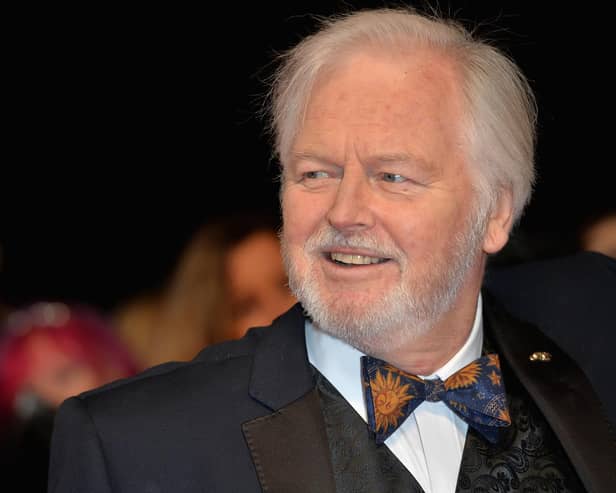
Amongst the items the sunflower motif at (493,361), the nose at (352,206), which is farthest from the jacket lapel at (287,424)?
the sunflower motif at (493,361)

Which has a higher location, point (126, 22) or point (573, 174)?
point (126, 22)

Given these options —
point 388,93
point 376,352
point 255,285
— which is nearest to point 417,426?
point 376,352

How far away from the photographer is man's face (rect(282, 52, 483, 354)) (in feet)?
8.83

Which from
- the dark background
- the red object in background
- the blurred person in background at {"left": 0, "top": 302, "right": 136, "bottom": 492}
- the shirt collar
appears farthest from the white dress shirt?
the dark background

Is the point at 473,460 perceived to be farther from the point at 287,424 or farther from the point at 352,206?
the point at 352,206

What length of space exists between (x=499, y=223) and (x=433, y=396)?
0.48 m

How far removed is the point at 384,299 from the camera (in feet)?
8.84

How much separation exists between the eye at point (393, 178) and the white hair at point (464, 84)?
0.68 ft

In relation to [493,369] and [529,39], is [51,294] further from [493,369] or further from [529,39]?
[493,369]

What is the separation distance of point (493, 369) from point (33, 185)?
13.3 feet

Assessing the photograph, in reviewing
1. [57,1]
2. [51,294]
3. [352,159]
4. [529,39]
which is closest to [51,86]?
[57,1]

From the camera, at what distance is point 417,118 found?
2746mm

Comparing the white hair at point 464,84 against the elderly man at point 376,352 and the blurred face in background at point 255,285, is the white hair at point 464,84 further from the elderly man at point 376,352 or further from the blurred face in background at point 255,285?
the blurred face in background at point 255,285

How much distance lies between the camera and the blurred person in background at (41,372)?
3770 millimetres
